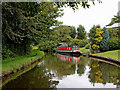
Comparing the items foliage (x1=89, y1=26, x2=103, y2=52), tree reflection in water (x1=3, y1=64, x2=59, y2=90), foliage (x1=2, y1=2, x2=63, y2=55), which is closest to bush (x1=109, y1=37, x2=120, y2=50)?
foliage (x1=89, y1=26, x2=103, y2=52)

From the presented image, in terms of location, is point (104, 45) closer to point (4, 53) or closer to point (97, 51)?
point (97, 51)

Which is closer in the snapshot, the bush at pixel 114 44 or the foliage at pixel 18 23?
the foliage at pixel 18 23

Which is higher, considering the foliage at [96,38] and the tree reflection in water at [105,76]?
the foliage at [96,38]

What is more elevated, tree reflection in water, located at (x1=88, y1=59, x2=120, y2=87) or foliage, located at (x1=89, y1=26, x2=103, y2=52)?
foliage, located at (x1=89, y1=26, x2=103, y2=52)

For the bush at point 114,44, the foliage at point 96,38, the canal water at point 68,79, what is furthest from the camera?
the foliage at point 96,38

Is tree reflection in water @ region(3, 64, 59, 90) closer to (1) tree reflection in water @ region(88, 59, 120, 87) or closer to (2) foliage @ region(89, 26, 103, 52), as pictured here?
(1) tree reflection in water @ region(88, 59, 120, 87)

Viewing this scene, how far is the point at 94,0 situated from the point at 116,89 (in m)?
5.13

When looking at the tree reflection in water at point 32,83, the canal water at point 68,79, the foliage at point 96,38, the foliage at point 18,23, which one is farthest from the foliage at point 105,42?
the tree reflection in water at point 32,83

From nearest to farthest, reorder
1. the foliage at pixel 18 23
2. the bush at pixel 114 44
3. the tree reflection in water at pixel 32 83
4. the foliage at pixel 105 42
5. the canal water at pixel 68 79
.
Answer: the tree reflection in water at pixel 32 83, the canal water at pixel 68 79, the foliage at pixel 18 23, the bush at pixel 114 44, the foliage at pixel 105 42

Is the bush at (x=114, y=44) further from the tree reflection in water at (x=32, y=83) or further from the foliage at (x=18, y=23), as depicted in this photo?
the tree reflection in water at (x=32, y=83)

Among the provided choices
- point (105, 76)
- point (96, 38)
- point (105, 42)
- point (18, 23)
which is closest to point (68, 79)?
point (105, 76)

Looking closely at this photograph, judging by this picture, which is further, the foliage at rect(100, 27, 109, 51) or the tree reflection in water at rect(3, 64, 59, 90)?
the foliage at rect(100, 27, 109, 51)

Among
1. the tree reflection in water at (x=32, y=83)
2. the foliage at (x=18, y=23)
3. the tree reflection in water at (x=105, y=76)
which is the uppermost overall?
the foliage at (x=18, y=23)

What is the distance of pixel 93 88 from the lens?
6.84 meters
